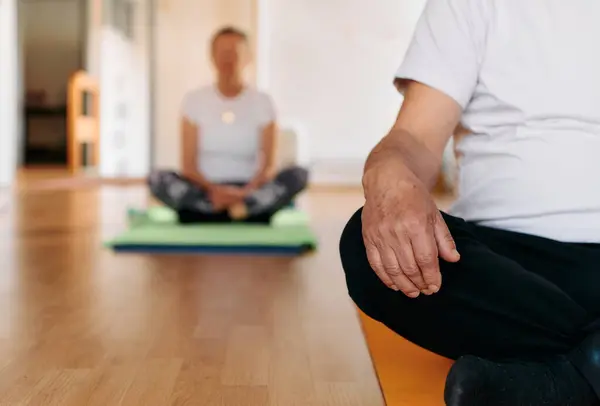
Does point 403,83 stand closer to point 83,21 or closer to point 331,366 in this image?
point 331,366

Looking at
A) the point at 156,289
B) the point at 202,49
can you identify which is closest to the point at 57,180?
the point at 202,49

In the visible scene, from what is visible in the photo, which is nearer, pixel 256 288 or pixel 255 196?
pixel 256 288

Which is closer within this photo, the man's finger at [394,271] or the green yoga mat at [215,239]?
the man's finger at [394,271]

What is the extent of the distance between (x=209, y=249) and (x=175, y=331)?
3.79 ft

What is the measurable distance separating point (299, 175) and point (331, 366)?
2.07 m

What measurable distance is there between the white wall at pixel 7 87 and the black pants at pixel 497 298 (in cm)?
447

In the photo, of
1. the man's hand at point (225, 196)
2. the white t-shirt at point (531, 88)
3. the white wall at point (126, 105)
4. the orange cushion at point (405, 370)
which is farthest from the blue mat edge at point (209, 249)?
the white wall at point (126, 105)

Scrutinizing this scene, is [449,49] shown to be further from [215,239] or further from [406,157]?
[215,239]

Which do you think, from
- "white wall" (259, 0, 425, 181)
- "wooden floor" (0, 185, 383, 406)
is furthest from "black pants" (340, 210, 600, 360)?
"white wall" (259, 0, 425, 181)

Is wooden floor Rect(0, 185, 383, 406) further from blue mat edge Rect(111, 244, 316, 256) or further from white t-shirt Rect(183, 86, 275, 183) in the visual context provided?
white t-shirt Rect(183, 86, 275, 183)

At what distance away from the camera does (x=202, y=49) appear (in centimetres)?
621

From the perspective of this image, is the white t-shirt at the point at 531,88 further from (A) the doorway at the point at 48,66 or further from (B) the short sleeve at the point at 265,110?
(A) the doorway at the point at 48,66

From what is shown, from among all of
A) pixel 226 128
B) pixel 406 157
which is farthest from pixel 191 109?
pixel 406 157

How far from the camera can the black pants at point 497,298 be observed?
0.94 metres
